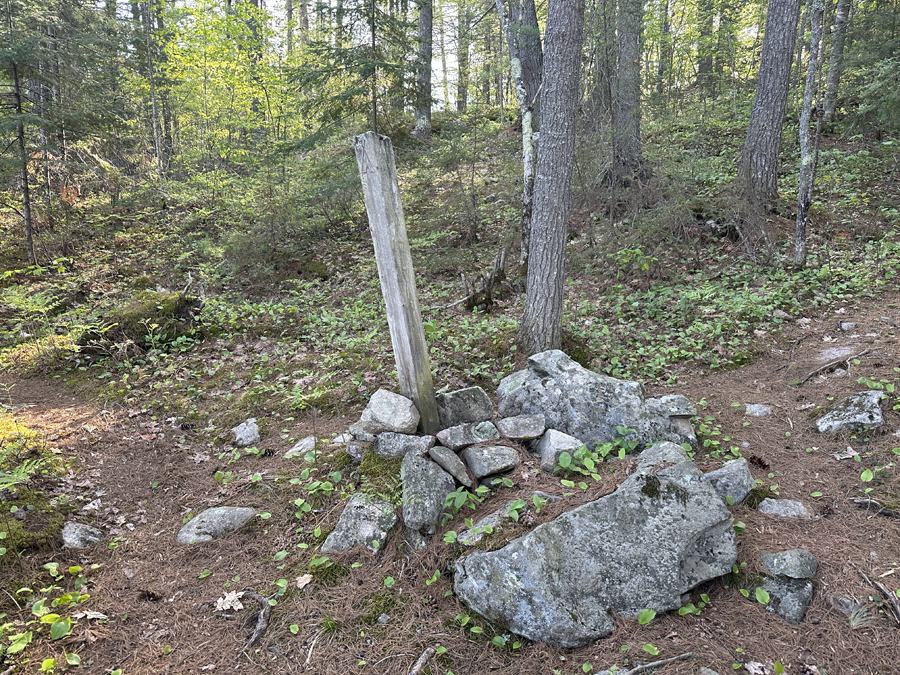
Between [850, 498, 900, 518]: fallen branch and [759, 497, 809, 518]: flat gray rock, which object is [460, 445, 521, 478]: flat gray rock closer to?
[759, 497, 809, 518]: flat gray rock

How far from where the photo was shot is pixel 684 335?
22.0ft

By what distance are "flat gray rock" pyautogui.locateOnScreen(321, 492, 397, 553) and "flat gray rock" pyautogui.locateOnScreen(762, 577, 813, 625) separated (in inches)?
95.1

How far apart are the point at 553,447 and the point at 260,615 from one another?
2436 mm

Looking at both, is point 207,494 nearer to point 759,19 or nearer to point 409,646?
point 409,646

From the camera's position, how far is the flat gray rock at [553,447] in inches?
152

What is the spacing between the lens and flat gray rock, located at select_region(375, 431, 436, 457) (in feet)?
13.0

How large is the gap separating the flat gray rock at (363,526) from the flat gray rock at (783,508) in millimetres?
2778

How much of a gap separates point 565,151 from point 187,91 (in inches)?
551

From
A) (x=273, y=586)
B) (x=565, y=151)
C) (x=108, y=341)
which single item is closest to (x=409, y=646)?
(x=273, y=586)

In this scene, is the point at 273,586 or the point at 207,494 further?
the point at 207,494

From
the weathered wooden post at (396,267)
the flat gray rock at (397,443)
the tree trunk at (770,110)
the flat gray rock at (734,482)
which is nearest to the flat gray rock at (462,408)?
the weathered wooden post at (396,267)

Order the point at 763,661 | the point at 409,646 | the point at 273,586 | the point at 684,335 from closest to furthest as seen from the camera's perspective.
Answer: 1. the point at 763,661
2. the point at 409,646
3. the point at 273,586
4. the point at 684,335

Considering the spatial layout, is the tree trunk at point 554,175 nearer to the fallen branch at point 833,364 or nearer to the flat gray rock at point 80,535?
the fallen branch at point 833,364

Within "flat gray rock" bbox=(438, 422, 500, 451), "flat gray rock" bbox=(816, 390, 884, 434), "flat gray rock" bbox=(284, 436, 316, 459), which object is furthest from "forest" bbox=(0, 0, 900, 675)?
"flat gray rock" bbox=(438, 422, 500, 451)
